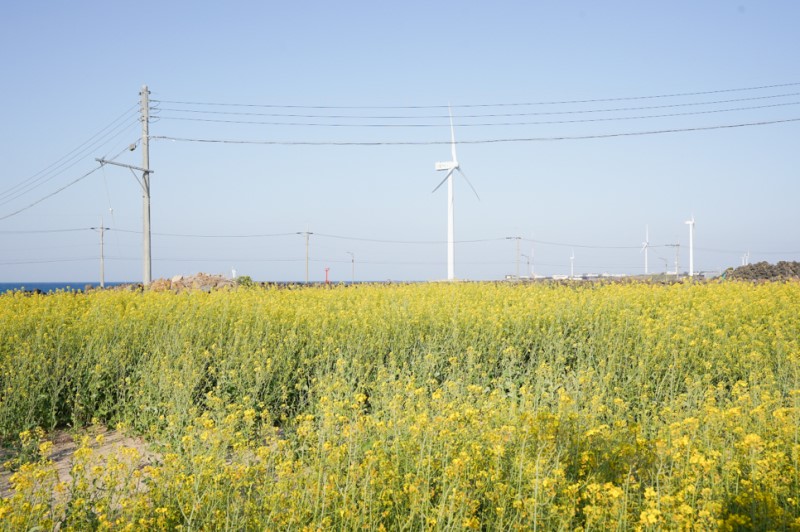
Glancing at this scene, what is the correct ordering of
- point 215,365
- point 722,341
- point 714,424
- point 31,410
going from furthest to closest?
point 722,341 < point 215,365 < point 31,410 < point 714,424

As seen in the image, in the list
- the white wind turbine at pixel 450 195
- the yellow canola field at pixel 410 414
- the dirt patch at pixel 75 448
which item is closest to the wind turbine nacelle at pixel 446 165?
the white wind turbine at pixel 450 195

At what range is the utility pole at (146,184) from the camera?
805 inches

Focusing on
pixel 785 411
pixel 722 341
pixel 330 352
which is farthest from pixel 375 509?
pixel 722 341

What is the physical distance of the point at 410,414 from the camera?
4949 mm

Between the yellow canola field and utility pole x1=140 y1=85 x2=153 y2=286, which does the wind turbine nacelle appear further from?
the yellow canola field

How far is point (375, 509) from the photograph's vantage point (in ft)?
12.2

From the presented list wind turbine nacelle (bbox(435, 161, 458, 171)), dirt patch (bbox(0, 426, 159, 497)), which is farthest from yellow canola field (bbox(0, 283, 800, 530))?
wind turbine nacelle (bbox(435, 161, 458, 171))

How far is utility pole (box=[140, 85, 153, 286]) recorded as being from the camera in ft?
67.1

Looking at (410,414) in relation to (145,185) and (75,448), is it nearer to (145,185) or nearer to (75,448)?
(75,448)

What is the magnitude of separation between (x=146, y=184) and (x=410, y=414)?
18578 mm

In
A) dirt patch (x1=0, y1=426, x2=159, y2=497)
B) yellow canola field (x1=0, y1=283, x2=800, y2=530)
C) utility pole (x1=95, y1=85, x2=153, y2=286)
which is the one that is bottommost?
dirt patch (x1=0, y1=426, x2=159, y2=497)

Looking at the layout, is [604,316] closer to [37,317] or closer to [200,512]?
[200,512]

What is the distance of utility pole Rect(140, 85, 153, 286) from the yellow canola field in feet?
22.0

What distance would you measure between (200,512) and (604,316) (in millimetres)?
8025
